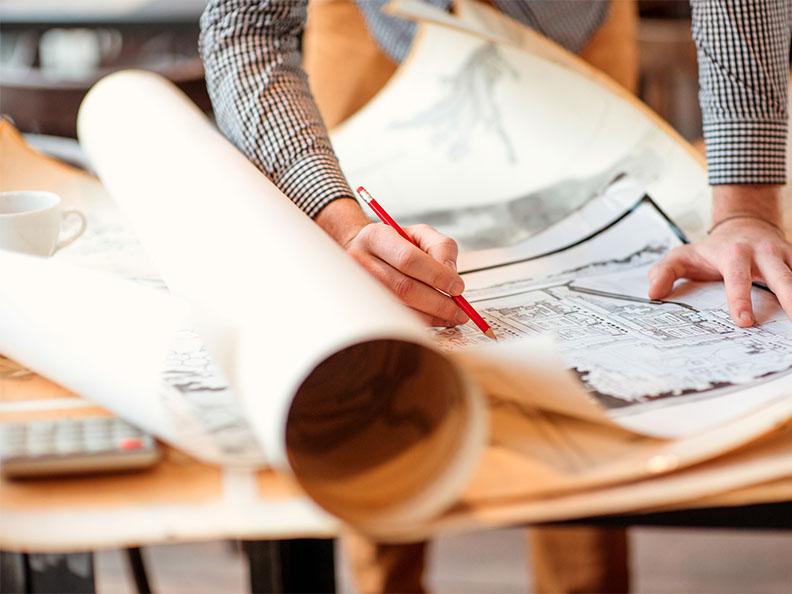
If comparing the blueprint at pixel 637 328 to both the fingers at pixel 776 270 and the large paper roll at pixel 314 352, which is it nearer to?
the fingers at pixel 776 270

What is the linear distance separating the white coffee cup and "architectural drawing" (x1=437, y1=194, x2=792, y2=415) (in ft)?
1.23

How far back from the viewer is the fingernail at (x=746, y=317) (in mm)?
663

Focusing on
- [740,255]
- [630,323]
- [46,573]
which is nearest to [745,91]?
[740,255]

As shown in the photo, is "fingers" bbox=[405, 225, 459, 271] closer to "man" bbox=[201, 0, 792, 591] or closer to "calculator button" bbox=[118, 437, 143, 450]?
"man" bbox=[201, 0, 792, 591]

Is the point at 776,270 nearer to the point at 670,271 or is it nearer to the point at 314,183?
the point at 670,271

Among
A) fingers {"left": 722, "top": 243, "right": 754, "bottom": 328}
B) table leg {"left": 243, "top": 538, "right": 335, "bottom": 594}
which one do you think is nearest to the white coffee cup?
table leg {"left": 243, "top": 538, "right": 335, "bottom": 594}

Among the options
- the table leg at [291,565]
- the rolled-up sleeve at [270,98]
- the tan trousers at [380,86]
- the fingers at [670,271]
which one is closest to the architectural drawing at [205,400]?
the table leg at [291,565]

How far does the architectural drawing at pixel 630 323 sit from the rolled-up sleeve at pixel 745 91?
95 millimetres

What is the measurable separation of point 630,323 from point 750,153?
298mm

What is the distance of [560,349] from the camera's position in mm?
612

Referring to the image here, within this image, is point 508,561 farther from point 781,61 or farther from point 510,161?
point 781,61

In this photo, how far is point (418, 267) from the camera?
640 millimetres

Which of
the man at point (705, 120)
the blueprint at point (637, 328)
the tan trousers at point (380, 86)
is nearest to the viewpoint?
the blueprint at point (637, 328)

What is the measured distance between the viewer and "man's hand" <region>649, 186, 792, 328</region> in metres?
0.70
